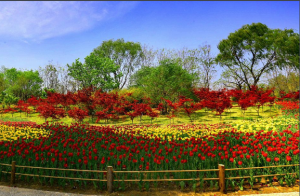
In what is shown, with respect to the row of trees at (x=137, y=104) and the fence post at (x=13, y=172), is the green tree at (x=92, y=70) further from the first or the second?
the fence post at (x=13, y=172)

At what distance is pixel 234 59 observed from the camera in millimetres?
33188

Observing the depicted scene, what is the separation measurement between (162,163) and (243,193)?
2113 millimetres

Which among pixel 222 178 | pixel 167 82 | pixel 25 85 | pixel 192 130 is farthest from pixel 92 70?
pixel 222 178

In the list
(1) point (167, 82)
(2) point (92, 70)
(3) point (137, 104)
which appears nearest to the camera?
(3) point (137, 104)

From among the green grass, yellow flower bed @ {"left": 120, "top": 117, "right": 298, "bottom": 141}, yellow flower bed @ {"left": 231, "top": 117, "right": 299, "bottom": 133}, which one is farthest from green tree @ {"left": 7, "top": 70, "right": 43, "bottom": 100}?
yellow flower bed @ {"left": 231, "top": 117, "right": 299, "bottom": 133}

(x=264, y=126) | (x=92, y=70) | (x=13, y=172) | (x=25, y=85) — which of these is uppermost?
(x=92, y=70)

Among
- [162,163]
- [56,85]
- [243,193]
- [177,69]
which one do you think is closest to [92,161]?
[162,163]

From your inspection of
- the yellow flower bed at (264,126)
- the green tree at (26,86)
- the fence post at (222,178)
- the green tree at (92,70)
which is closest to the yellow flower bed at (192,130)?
the yellow flower bed at (264,126)

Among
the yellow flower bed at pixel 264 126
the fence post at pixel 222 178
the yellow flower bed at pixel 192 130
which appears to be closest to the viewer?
the fence post at pixel 222 178

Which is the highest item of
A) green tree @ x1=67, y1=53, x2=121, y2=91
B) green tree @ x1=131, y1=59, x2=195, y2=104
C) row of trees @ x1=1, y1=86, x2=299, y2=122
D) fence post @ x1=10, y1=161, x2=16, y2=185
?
green tree @ x1=67, y1=53, x2=121, y2=91

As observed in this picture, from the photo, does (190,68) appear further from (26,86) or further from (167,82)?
(26,86)

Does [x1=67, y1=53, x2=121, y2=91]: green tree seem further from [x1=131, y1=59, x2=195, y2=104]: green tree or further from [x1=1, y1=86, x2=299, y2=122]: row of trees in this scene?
[x1=131, y1=59, x2=195, y2=104]: green tree

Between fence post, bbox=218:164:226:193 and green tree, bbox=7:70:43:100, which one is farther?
green tree, bbox=7:70:43:100

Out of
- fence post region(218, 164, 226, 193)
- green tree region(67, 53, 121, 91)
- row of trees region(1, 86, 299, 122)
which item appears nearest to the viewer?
fence post region(218, 164, 226, 193)
